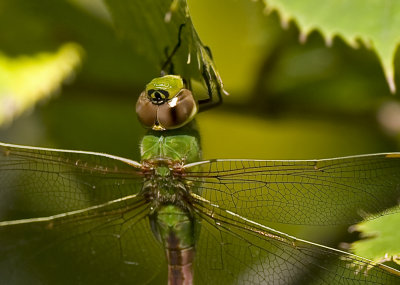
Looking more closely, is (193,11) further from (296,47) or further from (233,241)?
(233,241)

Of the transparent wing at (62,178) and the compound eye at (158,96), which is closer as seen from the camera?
the compound eye at (158,96)

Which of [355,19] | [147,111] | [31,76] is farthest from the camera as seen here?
[31,76]

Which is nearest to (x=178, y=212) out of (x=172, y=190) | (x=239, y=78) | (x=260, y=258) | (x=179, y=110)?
(x=172, y=190)

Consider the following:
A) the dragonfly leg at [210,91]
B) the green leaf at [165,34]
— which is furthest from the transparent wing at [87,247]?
the green leaf at [165,34]

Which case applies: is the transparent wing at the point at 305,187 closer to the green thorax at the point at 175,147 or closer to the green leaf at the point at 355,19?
the green thorax at the point at 175,147

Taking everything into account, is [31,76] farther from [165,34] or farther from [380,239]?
[380,239]

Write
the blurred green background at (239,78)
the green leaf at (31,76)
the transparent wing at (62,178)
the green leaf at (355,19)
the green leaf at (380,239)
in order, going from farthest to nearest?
the blurred green background at (239,78)
the green leaf at (31,76)
the transparent wing at (62,178)
the green leaf at (355,19)
the green leaf at (380,239)

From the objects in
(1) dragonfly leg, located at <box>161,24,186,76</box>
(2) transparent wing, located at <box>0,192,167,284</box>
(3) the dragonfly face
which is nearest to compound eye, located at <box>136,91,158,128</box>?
(3) the dragonfly face
